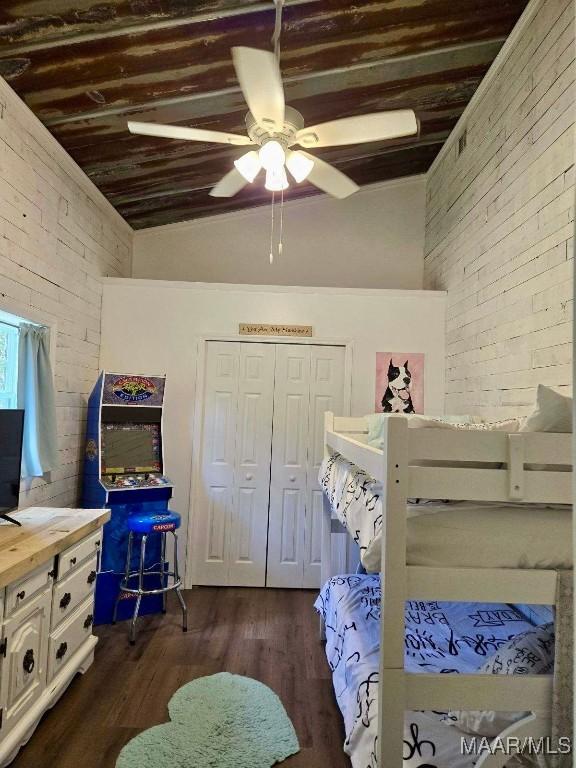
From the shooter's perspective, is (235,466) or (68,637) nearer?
(68,637)

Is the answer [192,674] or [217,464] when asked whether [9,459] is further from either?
[217,464]

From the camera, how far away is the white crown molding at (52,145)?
2.61m

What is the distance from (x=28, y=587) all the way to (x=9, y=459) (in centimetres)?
67

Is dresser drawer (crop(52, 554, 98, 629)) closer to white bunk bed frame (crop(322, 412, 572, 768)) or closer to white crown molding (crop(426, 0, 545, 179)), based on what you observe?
white bunk bed frame (crop(322, 412, 572, 768))

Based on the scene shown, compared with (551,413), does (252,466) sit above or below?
below

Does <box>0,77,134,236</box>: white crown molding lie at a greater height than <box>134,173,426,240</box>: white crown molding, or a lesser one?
lesser

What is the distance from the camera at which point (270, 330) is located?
4.17 metres

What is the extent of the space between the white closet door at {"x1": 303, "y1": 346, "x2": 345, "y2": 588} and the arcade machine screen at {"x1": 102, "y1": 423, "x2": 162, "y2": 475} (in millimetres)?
1253

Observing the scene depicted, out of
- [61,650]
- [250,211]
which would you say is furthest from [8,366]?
[250,211]

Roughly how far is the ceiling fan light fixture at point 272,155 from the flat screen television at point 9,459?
5.57 ft

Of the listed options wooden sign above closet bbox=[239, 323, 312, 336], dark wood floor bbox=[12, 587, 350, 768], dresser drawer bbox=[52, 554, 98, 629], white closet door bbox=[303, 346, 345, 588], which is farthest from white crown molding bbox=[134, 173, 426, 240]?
dark wood floor bbox=[12, 587, 350, 768]

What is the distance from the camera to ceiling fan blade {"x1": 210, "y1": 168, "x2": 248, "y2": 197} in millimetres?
2596

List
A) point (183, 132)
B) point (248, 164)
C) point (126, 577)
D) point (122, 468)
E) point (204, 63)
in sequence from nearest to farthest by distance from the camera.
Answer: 1. point (183, 132)
2. point (248, 164)
3. point (204, 63)
4. point (126, 577)
5. point (122, 468)

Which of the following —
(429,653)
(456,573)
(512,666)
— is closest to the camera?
(456,573)
